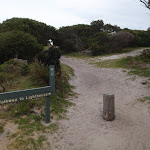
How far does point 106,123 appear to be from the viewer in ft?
16.7

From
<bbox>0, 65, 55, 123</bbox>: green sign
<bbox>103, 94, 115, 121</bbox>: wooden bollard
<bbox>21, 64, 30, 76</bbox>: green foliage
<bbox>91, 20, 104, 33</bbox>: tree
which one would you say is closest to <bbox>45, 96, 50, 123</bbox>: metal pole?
<bbox>0, 65, 55, 123</bbox>: green sign

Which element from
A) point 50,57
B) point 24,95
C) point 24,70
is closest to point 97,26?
point 50,57

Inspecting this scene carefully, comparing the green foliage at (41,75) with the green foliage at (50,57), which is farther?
the green foliage at (50,57)

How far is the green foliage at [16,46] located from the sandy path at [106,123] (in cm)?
467

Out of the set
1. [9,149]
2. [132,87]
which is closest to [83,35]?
[132,87]

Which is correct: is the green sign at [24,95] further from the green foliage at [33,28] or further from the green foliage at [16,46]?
the green foliage at [33,28]

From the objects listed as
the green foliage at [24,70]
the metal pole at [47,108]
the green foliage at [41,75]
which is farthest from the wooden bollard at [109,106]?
the green foliage at [24,70]

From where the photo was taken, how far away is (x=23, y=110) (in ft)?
16.5

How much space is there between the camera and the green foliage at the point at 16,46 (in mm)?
10469

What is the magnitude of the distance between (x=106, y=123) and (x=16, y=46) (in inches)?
312

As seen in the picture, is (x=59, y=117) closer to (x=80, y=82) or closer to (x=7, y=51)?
(x=80, y=82)

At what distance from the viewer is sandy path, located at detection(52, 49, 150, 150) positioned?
402cm

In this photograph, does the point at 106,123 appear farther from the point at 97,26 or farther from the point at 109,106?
the point at 97,26

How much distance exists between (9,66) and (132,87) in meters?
6.37
